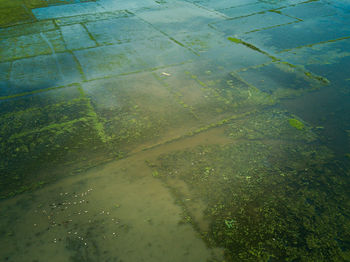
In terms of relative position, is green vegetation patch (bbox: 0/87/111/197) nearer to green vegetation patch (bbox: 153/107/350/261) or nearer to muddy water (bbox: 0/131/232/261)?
muddy water (bbox: 0/131/232/261)

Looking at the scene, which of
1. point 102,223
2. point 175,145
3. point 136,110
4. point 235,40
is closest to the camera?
point 102,223

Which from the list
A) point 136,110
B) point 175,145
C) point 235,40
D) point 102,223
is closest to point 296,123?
point 175,145

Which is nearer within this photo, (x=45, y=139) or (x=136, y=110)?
(x=45, y=139)

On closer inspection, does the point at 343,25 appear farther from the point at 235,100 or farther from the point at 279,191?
the point at 279,191

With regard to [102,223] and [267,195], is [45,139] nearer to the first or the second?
[102,223]

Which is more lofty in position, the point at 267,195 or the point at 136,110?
the point at 136,110
